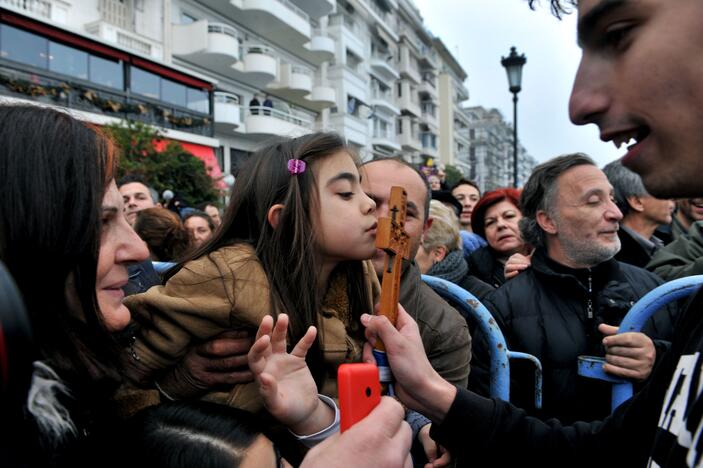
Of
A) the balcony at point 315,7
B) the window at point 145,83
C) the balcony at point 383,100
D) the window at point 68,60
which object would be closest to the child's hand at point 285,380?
the window at point 68,60

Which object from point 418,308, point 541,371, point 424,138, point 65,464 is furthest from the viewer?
point 424,138

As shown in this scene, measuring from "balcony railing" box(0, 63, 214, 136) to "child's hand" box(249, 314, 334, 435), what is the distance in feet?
49.3

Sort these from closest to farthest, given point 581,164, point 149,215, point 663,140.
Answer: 1. point 663,140
2. point 581,164
3. point 149,215

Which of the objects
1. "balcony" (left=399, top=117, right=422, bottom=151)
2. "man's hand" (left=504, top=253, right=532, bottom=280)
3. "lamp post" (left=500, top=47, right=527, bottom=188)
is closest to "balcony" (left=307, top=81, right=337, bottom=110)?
"balcony" (left=399, top=117, right=422, bottom=151)

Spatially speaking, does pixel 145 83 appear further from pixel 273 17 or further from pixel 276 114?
pixel 273 17

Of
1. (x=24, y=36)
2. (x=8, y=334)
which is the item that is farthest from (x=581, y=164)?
(x=24, y=36)

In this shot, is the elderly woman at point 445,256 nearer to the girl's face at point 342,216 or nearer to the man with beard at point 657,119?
the girl's face at point 342,216

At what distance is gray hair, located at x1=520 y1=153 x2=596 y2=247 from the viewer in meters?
2.91

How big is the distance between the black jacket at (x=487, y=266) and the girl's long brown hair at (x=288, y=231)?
2163 mm

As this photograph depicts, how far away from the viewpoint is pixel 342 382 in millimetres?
1101

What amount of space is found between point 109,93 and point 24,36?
2.69 m

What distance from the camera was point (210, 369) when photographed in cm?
162

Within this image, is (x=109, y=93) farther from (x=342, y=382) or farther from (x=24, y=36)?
(x=342, y=382)

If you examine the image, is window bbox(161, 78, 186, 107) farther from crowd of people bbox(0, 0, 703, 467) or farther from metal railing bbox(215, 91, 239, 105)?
crowd of people bbox(0, 0, 703, 467)
